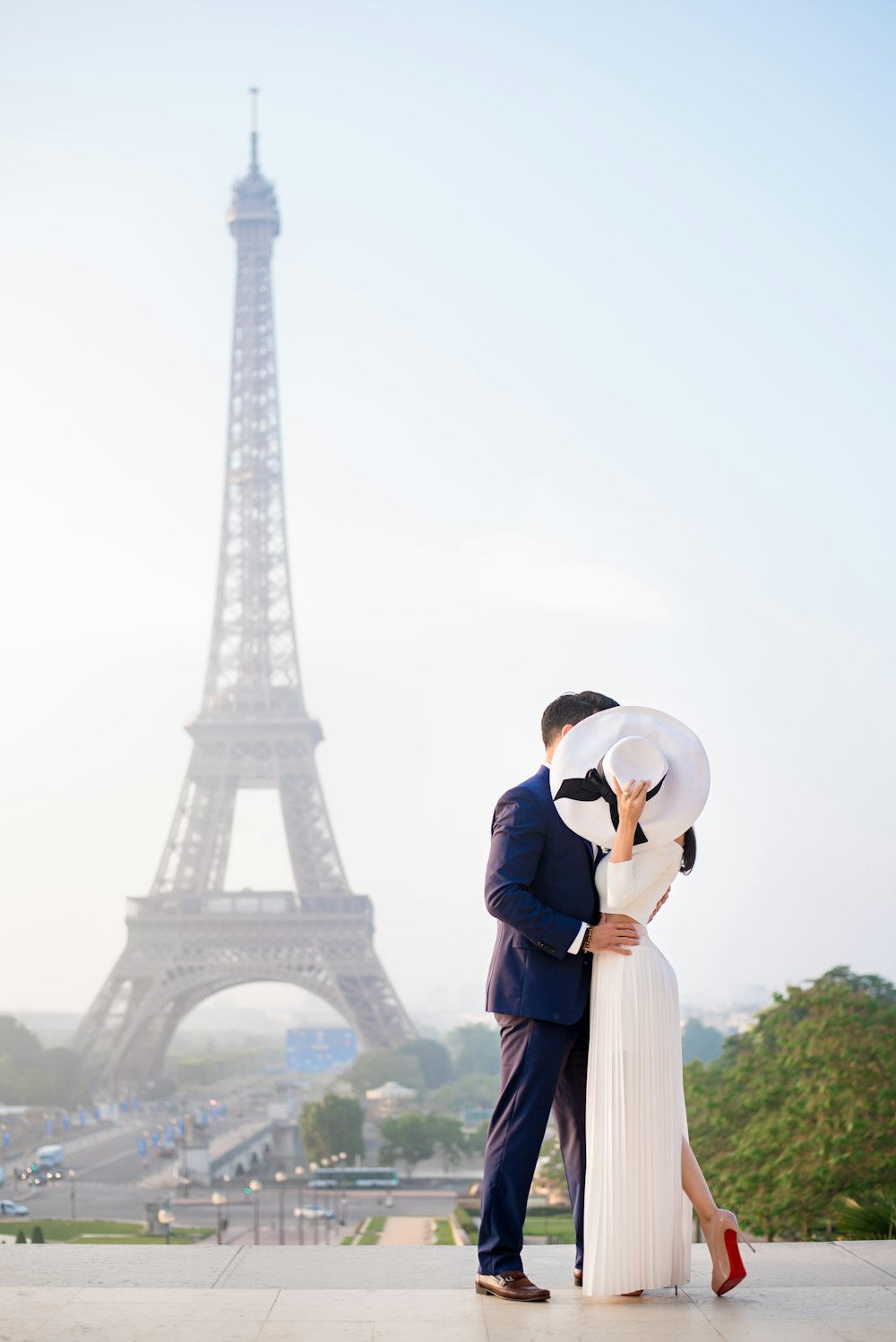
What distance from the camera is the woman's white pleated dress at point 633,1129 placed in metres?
4.02

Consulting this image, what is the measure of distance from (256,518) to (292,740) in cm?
806

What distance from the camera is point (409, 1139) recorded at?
46125 mm

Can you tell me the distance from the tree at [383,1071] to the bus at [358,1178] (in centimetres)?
346

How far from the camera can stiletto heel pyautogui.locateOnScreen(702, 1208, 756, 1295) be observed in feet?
13.3

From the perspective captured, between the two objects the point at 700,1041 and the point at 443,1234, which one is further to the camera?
the point at 700,1041

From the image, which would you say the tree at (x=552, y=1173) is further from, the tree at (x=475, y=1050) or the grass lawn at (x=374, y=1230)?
the tree at (x=475, y=1050)

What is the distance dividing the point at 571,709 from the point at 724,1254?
1629mm

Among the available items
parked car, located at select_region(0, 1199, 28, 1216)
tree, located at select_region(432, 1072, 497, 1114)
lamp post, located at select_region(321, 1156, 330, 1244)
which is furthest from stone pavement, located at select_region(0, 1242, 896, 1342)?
tree, located at select_region(432, 1072, 497, 1114)

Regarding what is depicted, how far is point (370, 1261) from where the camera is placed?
4.88m

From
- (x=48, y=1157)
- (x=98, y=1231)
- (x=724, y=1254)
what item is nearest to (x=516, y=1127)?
(x=724, y=1254)

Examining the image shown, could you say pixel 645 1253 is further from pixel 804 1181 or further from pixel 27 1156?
pixel 27 1156

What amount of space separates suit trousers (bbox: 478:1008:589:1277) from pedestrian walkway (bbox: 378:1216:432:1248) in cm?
2596

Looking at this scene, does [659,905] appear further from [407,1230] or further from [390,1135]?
[390,1135]

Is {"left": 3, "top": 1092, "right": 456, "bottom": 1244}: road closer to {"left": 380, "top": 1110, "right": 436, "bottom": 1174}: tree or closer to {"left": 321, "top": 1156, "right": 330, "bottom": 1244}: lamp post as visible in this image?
{"left": 321, "top": 1156, "right": 330, "bottom": 1244}: lamp post
